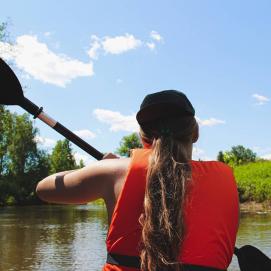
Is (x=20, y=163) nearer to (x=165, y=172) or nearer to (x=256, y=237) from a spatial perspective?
(x=256, y=237)

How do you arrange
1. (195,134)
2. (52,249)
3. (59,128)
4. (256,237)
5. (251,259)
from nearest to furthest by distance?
(195,134) → (251,259) → (59,128) → (52,249) → (256,237)

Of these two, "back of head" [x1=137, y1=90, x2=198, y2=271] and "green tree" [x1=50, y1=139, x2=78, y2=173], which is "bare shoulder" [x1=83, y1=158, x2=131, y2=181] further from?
"green tree" [x1=50, y1=139, x2=78, y2=173]

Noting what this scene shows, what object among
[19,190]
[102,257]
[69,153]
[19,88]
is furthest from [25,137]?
[19,88]

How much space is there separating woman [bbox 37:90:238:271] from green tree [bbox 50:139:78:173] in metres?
69.5

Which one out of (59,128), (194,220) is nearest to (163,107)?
(194,220)

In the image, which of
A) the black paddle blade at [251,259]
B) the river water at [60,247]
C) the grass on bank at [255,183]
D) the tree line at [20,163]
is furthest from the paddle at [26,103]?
the tree line at [20,163]

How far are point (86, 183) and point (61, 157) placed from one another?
7269cm

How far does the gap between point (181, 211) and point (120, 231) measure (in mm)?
210

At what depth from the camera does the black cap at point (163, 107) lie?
1830mm

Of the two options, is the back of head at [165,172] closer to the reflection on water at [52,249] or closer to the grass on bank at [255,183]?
the reflection on water at [52,249]

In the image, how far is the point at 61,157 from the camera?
7369cm

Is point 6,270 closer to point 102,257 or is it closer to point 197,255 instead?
point 102,257

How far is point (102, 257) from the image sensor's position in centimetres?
1237

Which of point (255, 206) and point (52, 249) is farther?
point (255, 206)
